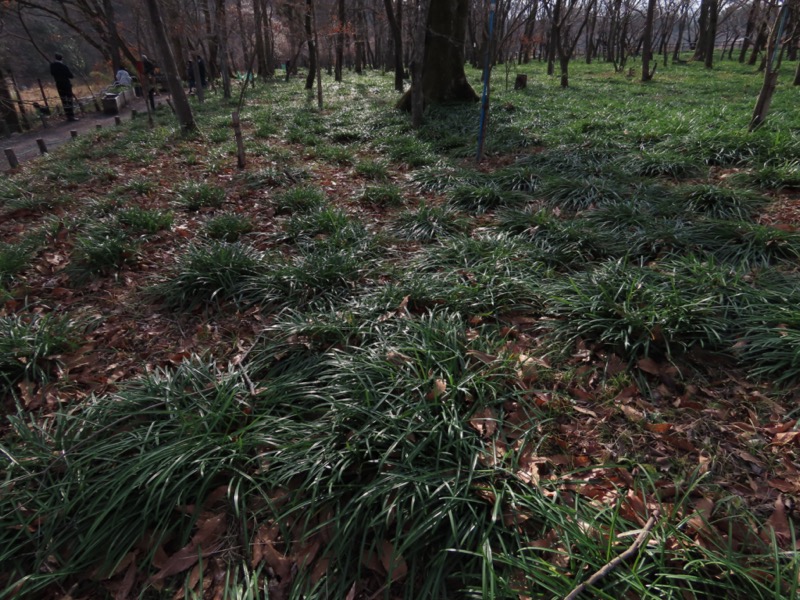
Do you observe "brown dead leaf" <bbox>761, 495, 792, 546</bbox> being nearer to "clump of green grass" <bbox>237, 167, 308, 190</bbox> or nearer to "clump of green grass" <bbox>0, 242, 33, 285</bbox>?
"clump of green grass" <bbox>0, 242, 33, 285</bbox>

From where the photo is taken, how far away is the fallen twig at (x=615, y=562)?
125cm

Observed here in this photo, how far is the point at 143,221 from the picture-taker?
13.9 feet

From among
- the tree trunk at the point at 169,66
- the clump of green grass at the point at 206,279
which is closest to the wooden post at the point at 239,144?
the clump of green grass at the point at 206,279

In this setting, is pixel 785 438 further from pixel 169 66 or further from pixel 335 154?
pixel 169 66

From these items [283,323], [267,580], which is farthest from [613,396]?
[283,323]

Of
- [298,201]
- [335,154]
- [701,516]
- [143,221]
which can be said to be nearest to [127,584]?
[701,516]

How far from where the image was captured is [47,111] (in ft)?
45.0

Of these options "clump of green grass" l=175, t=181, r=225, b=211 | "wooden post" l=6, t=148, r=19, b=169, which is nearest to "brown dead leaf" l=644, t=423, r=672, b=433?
"clump of green grass" l=175, t=181, r=225, b=211

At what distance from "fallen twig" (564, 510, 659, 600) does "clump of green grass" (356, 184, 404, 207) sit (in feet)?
13.3

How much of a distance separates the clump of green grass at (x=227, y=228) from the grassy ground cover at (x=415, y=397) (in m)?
0.05

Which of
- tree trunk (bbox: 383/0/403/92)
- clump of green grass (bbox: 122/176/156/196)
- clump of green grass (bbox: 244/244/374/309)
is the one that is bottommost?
clump of green grass (bbox: 244/244/374/309)

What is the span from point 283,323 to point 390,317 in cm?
70

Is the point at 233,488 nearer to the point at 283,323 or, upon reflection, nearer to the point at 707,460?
the point at 283,323

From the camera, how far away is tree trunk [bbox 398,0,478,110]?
9.16m
